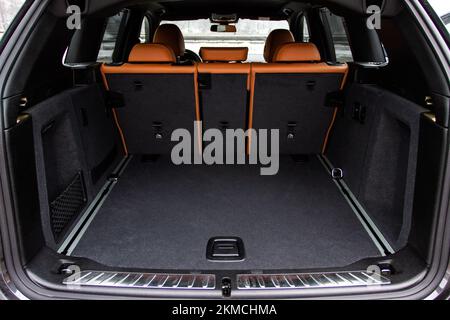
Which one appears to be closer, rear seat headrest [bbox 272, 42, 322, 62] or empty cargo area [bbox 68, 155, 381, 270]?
empty cargo area [bbox 68, 155, 381, 270]

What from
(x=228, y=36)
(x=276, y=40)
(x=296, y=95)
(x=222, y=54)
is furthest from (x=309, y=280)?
(x=228, y=36)

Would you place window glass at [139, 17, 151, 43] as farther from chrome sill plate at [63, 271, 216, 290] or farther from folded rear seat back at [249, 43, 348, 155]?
chrome sill plate at [63, 271, 216, 290]

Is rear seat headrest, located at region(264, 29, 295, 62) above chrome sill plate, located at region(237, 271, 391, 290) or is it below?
above

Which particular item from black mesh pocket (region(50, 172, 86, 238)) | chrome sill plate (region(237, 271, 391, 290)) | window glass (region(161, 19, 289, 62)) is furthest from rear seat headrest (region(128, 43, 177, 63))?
window glass (region(161, 19, 289, 62))

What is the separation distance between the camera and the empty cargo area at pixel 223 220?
1806mm

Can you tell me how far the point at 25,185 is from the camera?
145 cm

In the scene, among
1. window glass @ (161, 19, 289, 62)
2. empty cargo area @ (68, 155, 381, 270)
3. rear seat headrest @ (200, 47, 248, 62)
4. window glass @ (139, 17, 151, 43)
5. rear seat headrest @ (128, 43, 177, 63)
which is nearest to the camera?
empty cargo area @ (68, 155, 381, 270)

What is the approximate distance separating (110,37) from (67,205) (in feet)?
5.57

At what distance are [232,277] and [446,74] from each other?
3.34 feet

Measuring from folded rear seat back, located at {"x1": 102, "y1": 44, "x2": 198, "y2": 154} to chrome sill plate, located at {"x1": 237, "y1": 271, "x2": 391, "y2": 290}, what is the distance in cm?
150

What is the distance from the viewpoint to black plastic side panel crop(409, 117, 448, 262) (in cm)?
137

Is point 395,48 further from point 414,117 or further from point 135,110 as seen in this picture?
point 135,110

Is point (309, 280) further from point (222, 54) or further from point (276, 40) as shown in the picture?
point (276, 40)

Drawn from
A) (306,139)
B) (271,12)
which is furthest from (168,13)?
(306,139)
